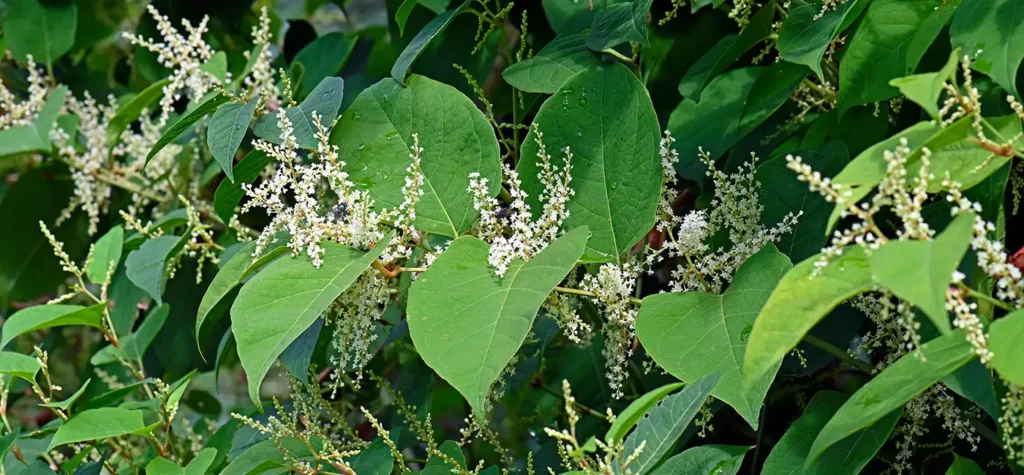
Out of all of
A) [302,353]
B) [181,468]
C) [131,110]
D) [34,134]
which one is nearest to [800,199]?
[302,353]

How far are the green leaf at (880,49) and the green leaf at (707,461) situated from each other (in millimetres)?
336

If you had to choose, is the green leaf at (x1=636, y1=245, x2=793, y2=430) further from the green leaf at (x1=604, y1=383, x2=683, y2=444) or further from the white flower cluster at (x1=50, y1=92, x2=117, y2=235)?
the white flower cluster at (x1=50, y1=92, x2=117, y2=235)

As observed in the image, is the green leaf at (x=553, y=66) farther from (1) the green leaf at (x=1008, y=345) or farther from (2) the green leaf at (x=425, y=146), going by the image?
(1) the green leaf at (x=1008, y=345)

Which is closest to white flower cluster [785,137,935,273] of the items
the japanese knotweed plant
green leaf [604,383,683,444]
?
the japanese knotweed plant

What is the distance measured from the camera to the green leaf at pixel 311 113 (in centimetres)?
95

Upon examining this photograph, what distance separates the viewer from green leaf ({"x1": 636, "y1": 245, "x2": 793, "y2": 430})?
2.53ft

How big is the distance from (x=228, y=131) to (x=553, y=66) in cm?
34

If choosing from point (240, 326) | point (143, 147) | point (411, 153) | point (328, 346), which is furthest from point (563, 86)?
point (143, 147)

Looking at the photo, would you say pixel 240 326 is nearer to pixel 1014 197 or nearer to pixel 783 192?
pixel 783 192

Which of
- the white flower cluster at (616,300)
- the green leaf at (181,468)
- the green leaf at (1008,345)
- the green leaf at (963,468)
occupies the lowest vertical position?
the green leaf at (181,468)

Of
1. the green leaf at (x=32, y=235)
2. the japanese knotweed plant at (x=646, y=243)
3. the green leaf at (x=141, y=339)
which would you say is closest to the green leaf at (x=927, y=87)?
the japanese knotweed plant at (x=646, y=243)

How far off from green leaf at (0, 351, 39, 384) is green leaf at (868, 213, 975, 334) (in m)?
A: 0.95

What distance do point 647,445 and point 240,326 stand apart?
35cm

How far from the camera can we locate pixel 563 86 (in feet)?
3.06
